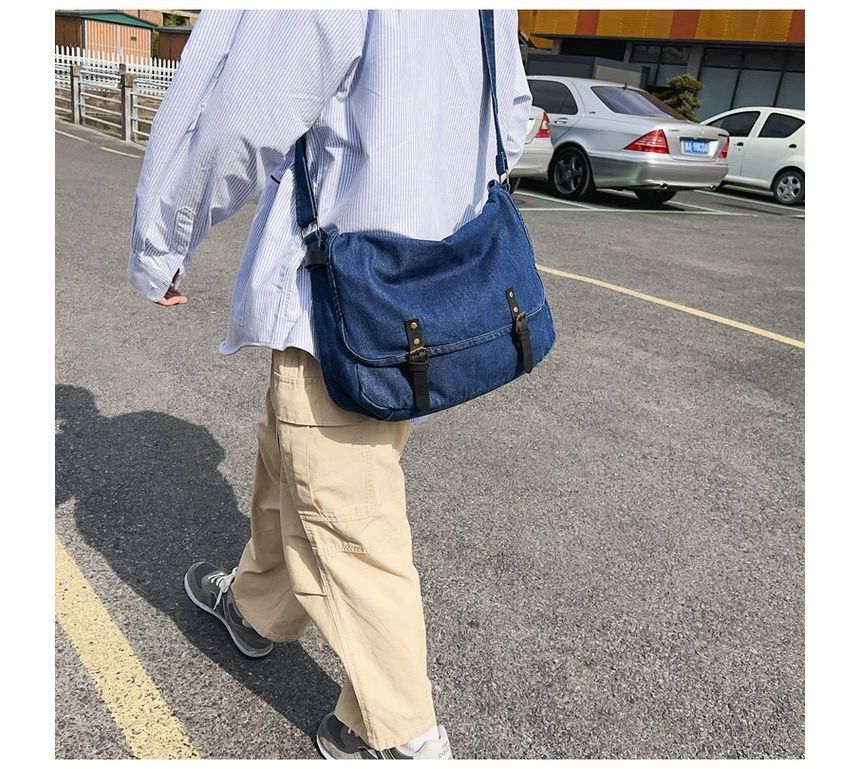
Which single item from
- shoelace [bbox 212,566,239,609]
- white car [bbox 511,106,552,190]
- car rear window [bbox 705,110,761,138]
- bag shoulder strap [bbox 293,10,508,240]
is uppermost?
bag shoulder strap [bbox 293,10,508,240]

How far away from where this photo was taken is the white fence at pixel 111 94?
46.8 ft

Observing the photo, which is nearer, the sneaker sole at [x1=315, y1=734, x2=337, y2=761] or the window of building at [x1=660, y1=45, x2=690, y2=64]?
the sneaker sole at [x1=315, y1=734, x2=337, y2=761]

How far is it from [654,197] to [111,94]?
1102cm

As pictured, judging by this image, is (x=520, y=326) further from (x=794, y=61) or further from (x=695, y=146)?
(x=794, y=61)

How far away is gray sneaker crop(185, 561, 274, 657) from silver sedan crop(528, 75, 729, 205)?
9.26 metres

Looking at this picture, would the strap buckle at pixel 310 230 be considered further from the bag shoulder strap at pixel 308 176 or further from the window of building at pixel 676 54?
the window of building at pixel 676 54

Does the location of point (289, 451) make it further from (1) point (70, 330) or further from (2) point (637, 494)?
(1) point (70, 330)

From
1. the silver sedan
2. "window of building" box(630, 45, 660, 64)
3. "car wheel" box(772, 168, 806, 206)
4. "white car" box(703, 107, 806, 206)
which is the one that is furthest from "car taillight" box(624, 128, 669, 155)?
"window of building" box(630, 45, 660, 64)

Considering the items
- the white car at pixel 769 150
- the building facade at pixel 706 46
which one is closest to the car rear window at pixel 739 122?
the white car at pixel 769 150

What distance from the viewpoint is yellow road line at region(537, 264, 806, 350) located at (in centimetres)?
512

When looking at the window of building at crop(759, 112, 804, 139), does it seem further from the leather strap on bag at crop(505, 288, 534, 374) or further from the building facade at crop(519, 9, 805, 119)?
the leather strap on bag at crop(505, 288, 534, 374)

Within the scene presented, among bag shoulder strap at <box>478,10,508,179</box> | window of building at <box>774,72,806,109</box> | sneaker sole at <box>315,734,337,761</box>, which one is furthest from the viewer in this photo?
window of building at <box>774,72,806,109</box>

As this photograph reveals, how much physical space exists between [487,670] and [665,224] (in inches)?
323

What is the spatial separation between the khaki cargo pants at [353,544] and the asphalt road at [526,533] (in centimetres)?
29
